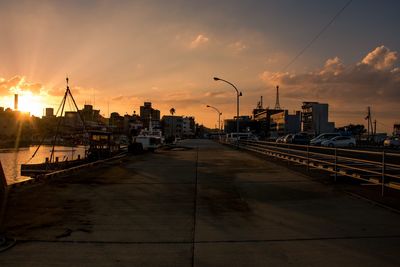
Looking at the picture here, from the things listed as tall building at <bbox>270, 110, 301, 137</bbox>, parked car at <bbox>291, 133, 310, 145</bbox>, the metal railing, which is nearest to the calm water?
the metal railing

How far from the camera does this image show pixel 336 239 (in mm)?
6871

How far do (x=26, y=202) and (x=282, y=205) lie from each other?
6522 millimetres

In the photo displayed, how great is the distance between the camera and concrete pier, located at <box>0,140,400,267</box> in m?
5.95

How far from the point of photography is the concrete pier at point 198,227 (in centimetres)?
595

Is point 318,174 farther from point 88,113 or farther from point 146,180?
point 88,113

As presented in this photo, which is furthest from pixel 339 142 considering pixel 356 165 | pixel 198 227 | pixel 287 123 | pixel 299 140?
pixel 287 123

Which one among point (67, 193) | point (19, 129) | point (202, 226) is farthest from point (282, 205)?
point (19, 129)

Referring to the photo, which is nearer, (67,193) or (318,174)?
(67,193)

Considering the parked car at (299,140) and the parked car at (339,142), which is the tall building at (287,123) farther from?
the parked car at (339,142)

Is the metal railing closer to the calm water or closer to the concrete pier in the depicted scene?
the concrete pier

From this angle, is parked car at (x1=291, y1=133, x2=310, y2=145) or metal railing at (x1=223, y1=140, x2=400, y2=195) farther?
parked car at (x1=291, y1=133, x2=310, y2=145)

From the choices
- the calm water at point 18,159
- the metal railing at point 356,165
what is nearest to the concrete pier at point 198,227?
the metal railing at point 356,165

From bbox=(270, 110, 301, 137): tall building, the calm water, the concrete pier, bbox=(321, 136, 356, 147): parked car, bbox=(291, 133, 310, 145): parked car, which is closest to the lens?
the concrete pier

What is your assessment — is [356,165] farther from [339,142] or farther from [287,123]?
[287,123]
